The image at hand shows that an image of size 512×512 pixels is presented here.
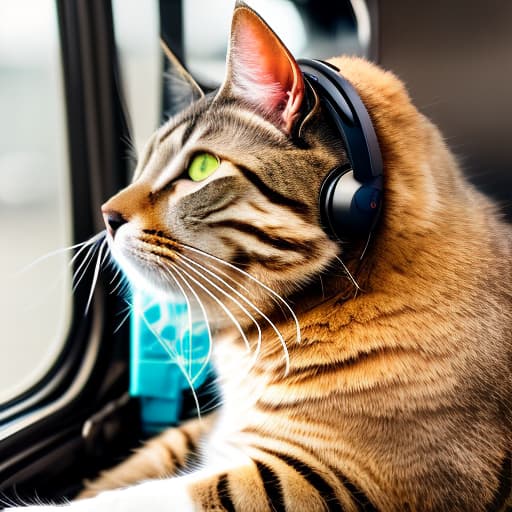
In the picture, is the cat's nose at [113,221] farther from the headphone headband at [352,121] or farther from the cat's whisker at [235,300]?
the headphone headband at [352,121]

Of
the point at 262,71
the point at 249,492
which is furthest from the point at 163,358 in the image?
the point at 262,71

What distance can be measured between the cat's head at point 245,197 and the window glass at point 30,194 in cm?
30

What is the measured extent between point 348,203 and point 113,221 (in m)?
0.29

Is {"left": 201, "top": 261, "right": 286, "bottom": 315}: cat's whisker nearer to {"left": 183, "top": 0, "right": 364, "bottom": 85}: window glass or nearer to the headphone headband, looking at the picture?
the headphone headband

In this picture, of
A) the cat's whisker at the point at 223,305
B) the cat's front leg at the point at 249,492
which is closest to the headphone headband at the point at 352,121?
the cat's whisker at the point at 223,305

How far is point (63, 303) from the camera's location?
1.01m

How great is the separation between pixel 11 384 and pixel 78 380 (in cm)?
15

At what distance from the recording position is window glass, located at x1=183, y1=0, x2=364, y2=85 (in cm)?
88

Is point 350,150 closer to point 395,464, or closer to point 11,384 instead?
point 395,464

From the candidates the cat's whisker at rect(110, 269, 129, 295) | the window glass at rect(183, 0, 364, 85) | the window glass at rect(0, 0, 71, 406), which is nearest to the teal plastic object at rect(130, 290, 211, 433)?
the cat's whisker at rect(110, 269, 129, 295)

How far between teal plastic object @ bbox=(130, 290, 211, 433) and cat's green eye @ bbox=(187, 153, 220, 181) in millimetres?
228

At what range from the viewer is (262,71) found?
639mm

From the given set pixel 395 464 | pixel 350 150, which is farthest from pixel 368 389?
pixel 350 150

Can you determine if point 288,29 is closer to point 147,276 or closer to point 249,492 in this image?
point 147,276
